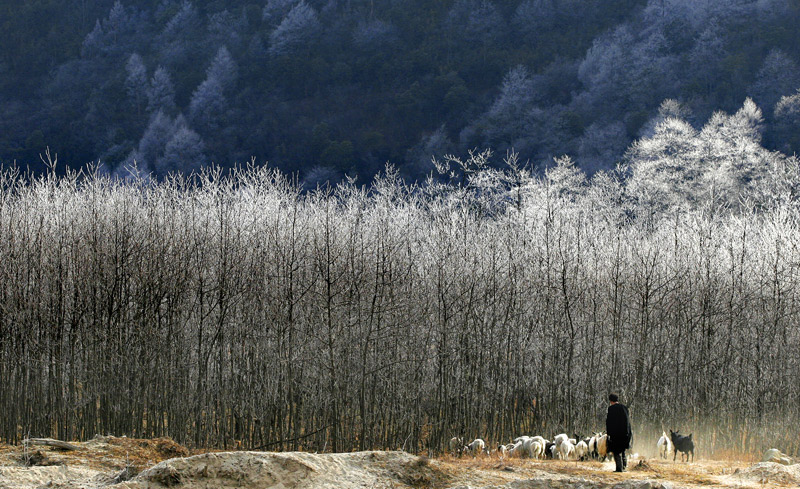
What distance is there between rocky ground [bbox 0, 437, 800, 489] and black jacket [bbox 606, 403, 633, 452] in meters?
0.49

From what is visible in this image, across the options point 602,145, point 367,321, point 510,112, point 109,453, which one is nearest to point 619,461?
point 367,321

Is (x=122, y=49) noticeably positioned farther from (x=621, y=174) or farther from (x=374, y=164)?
(x=621, y=174)

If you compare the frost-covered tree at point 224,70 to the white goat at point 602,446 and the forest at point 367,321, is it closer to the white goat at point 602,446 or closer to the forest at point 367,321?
the forest at point 367,321

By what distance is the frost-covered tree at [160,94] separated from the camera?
6844cm

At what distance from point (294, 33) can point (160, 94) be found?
13272 mm

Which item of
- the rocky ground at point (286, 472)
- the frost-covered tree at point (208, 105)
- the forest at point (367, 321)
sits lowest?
the rocky ground at point (286, 472)

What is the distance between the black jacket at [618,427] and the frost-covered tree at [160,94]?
6256cm

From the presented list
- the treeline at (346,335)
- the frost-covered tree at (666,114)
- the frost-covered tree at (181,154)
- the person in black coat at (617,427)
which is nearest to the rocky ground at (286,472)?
the person in black coat at (617,427)

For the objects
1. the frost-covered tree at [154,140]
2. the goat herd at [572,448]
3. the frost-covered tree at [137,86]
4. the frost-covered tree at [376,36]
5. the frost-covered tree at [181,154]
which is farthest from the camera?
the frost-covered tree at [137,86]

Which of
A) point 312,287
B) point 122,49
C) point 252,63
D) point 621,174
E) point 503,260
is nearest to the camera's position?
point 312,287

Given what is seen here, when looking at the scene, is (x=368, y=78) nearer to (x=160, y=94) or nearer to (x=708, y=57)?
(x=160, y=94)

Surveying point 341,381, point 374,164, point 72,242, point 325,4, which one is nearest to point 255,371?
point 341,381

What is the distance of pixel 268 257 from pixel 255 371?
8.60 ft

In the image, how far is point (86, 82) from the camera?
7219cm
